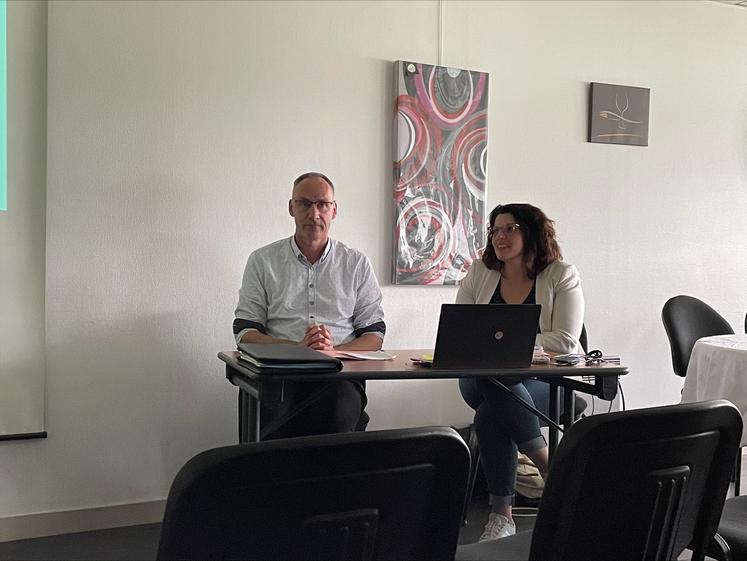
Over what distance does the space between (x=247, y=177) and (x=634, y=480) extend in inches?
101

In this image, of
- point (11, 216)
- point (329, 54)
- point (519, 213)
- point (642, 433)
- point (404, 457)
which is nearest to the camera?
point (404, 457)

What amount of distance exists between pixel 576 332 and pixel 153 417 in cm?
177

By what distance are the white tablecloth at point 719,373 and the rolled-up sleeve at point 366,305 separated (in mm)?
1251

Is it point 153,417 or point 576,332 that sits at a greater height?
point 576,332

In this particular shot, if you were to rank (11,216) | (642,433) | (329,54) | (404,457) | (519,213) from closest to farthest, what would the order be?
1. (404,457)
2. (642,433)
3. (11,216)
4. (519,213)
5. (329,54)

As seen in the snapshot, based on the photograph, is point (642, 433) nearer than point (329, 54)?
Yes

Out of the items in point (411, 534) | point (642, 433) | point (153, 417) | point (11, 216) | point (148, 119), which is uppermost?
point (148, 119)

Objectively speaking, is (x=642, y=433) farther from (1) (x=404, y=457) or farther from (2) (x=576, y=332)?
(2) (x=576, y=332)

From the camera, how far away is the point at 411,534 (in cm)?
113

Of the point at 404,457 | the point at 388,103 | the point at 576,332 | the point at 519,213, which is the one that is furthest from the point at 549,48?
the point at 404,457

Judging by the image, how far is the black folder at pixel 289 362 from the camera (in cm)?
242

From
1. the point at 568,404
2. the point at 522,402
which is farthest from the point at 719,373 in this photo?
the point at 522,402

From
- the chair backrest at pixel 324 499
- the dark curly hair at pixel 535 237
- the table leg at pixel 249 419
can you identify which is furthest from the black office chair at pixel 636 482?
the dark curly hair at pixel 535 237

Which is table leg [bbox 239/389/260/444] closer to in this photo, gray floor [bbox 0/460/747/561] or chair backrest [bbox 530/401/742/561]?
gray floor [bbox 0/460/747/561]
